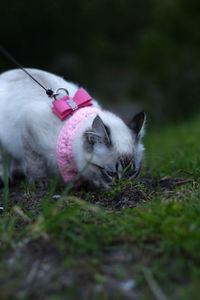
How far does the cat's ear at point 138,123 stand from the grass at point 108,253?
0.99m

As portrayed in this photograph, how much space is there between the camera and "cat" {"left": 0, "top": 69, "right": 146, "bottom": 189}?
9.24 feet

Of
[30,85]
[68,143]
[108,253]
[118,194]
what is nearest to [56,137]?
[68,143]

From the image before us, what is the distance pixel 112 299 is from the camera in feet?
4.88

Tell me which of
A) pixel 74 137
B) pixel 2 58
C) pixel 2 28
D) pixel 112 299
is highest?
pixel 2 28

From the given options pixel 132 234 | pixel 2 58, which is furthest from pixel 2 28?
pixel 132 234

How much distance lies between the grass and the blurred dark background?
641 cm

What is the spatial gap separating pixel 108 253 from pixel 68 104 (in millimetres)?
1606

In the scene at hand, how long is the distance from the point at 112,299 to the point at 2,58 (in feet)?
23.1

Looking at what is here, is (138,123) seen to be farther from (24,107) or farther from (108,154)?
(24,107)

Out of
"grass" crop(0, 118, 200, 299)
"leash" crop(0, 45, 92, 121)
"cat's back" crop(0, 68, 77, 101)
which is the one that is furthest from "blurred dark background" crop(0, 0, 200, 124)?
"grass" crop(0, 118, 200, 299)

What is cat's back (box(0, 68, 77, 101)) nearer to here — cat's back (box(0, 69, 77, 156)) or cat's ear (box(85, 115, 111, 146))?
cat's back (box(0, 69, 77, 156))

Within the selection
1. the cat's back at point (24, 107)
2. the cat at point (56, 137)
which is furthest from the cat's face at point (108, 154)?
A: the cat's back at point (24, 107)

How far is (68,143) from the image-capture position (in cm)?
289

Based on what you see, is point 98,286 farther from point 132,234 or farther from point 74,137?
point 74,137
